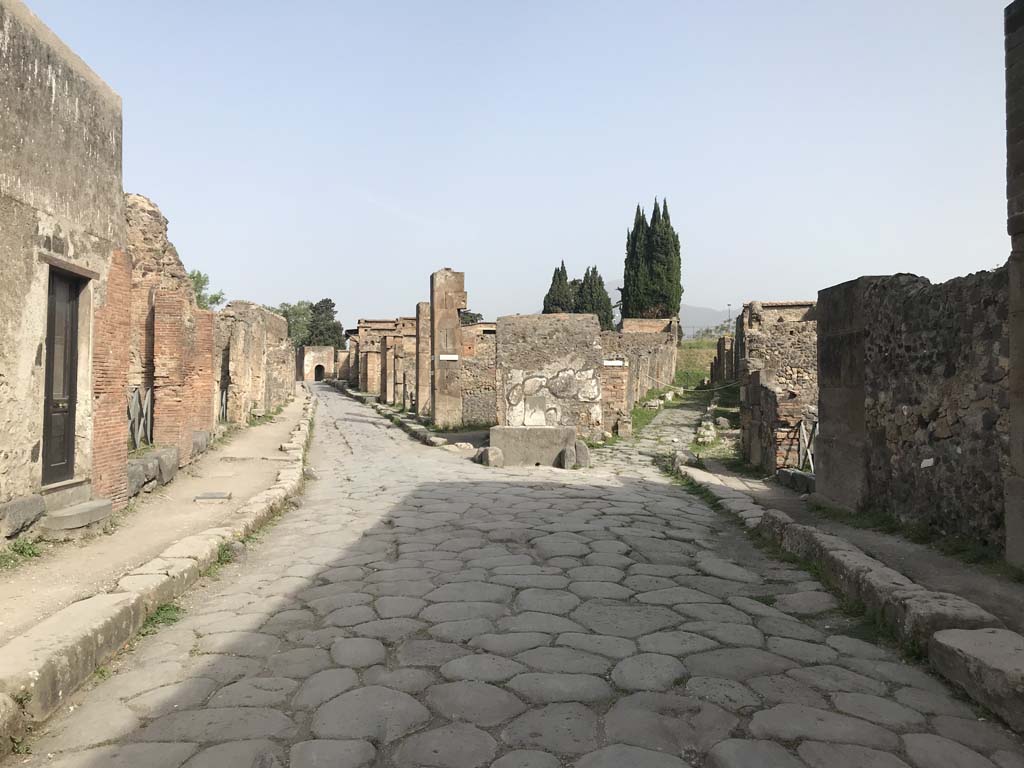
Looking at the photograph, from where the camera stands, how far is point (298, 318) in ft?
262

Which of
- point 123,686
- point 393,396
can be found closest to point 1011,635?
point 123,686

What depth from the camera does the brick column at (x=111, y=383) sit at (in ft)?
19.3

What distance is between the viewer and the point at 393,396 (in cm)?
2717

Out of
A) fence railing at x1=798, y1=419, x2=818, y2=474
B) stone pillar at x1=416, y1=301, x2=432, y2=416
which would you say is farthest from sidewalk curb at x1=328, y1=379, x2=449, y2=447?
fence railing at x1=798, y1=419, x2=818, y2=474

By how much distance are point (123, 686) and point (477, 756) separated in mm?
1593

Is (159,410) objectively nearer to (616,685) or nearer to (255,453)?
(255,453)

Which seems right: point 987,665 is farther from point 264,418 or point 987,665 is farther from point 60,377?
point 264,418

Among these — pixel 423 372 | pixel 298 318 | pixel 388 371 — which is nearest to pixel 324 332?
pixel 298 318

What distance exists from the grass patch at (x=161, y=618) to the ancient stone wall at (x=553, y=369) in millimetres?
9866

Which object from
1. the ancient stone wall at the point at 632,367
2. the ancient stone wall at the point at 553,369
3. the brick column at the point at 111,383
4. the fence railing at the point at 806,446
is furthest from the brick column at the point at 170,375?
the ancient stone wall at the point at 632,367

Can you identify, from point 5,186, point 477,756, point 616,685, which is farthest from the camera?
point 5,186

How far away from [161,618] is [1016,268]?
4.83m

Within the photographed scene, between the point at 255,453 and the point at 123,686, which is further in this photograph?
the point at 255,453

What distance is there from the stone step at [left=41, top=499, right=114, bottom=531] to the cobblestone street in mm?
1227
